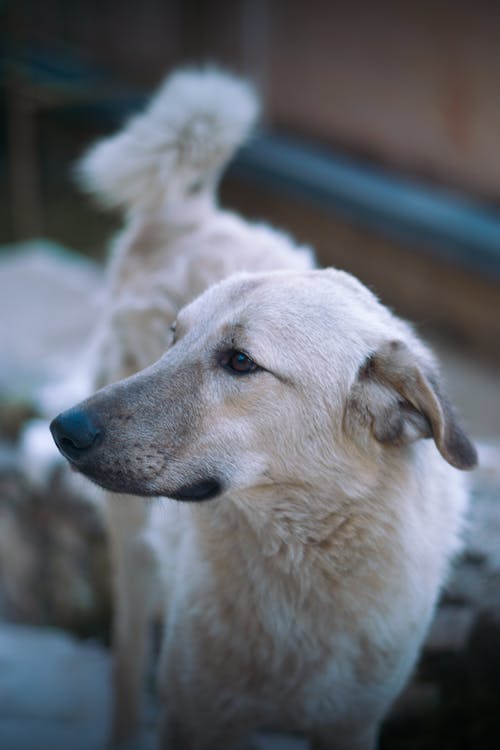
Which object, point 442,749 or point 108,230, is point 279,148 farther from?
point 442,749

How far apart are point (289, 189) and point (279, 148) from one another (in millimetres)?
565

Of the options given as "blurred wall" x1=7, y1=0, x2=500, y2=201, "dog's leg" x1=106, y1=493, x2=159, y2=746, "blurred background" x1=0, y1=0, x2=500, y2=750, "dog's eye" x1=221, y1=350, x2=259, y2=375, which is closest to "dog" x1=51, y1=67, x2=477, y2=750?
"dog's eye" x1=221, y1=350, x2=259, y2=375

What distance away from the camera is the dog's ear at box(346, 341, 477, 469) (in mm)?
2068

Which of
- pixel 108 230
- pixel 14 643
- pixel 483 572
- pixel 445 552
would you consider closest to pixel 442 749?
pixel 483 572

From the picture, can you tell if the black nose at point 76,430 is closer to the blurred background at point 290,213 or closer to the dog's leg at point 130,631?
the dog's leg at point 130,631

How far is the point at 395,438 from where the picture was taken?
2.16 meters

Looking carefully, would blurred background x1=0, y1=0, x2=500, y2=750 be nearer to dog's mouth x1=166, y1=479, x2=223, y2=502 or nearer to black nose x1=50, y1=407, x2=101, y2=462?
dog's mouth x1=166, y1=479, x2=223, y2=502

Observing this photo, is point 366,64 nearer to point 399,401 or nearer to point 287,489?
point 399,401

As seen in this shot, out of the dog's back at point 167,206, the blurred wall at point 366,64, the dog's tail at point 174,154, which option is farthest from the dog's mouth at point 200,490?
the blurred wall at point 366,64

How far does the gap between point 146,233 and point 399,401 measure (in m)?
1.50

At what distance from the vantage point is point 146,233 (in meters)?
3.30

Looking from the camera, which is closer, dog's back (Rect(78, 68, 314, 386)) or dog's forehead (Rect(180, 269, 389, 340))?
dog's forehead (Rect(180, 269, 389, 340))

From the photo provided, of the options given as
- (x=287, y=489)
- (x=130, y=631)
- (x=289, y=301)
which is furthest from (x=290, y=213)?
(x=287, y=489)

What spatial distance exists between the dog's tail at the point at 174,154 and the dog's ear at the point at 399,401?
1.36 metres
